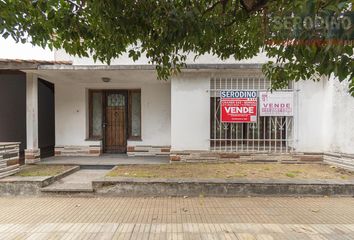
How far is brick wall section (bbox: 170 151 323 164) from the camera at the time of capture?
8641 mm

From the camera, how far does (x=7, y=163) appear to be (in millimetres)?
6930

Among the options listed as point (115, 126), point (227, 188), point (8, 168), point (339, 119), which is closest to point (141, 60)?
point (115, 126)

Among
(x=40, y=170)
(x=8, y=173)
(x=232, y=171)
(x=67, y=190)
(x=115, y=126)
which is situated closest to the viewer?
(x=67, y=190)

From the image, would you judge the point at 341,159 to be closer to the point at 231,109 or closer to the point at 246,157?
the point at 246,157

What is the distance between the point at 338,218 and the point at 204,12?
4.10 metres

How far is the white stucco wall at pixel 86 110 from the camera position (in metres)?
10.2

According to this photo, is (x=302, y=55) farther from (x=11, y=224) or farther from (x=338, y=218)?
(x=11, y=224)

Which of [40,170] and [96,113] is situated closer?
[40,170]

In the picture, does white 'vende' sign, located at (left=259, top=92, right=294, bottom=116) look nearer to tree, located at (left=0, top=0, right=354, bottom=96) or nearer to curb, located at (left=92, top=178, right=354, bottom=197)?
curb, located at (left=92, top=178, right=354, bottom=197)

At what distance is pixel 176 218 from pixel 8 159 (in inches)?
179

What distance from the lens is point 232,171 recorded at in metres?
7.47

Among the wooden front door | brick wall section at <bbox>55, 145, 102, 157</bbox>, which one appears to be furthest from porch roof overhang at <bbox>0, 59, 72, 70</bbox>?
brick wall section at <bbox>55, 145, 102, 157</bbox>

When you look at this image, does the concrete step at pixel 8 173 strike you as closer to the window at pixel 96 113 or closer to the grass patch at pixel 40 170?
the grass patch at pixel 40 170

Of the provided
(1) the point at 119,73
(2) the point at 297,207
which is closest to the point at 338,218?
(2) the point at 297,207
